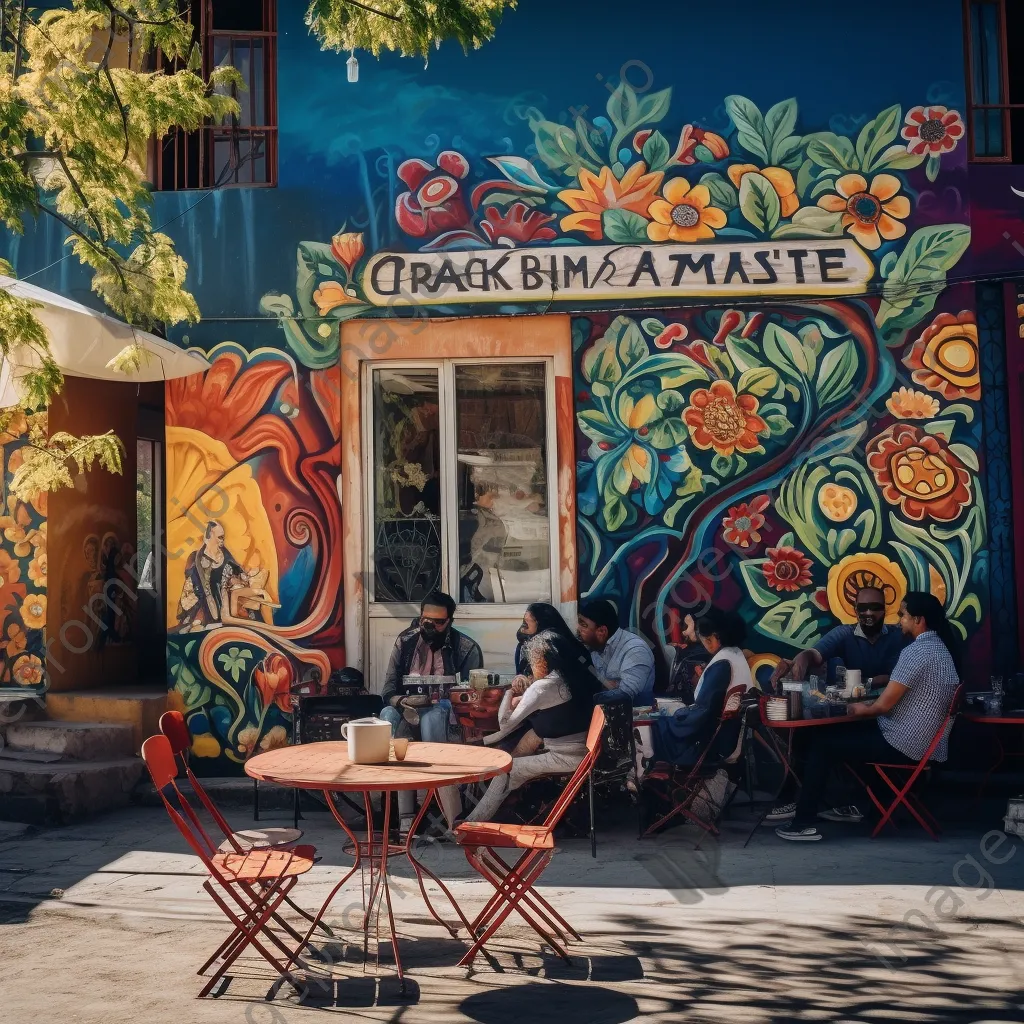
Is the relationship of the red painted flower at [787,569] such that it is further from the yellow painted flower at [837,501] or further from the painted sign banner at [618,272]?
the painted sign banner at [618,272]

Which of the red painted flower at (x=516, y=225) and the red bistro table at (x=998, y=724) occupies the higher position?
the red painted flower at (x=516, y=225)

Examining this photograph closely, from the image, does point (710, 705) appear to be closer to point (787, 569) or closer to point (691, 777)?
point (691, 777)

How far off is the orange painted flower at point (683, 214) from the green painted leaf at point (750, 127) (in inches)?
16.5

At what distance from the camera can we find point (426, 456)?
9.40 metres

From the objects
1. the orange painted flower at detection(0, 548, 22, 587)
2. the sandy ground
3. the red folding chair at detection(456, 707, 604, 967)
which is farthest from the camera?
the orange painted flower at detection(0, 548, 22, 587)

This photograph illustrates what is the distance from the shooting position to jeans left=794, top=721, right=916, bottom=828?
7.64m

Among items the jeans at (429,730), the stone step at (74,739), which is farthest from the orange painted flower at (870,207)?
the stone step at (74,739)

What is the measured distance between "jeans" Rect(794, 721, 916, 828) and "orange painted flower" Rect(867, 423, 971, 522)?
1857 mm

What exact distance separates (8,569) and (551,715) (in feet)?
14.6

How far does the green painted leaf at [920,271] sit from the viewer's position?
8945mm

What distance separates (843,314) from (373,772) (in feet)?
17.1

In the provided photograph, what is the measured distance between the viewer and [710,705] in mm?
7660

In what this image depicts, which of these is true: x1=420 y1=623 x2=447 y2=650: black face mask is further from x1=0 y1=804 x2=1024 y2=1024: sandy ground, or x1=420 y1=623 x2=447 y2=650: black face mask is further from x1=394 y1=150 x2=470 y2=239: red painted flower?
x1=394 y1=150 x2=470 y2=239: red painted flower

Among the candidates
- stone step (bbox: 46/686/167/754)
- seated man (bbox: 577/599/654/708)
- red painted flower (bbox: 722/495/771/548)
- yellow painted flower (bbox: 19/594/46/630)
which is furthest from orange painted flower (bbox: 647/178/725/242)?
yellow painted flower (bbox: 19/594/46/630)
